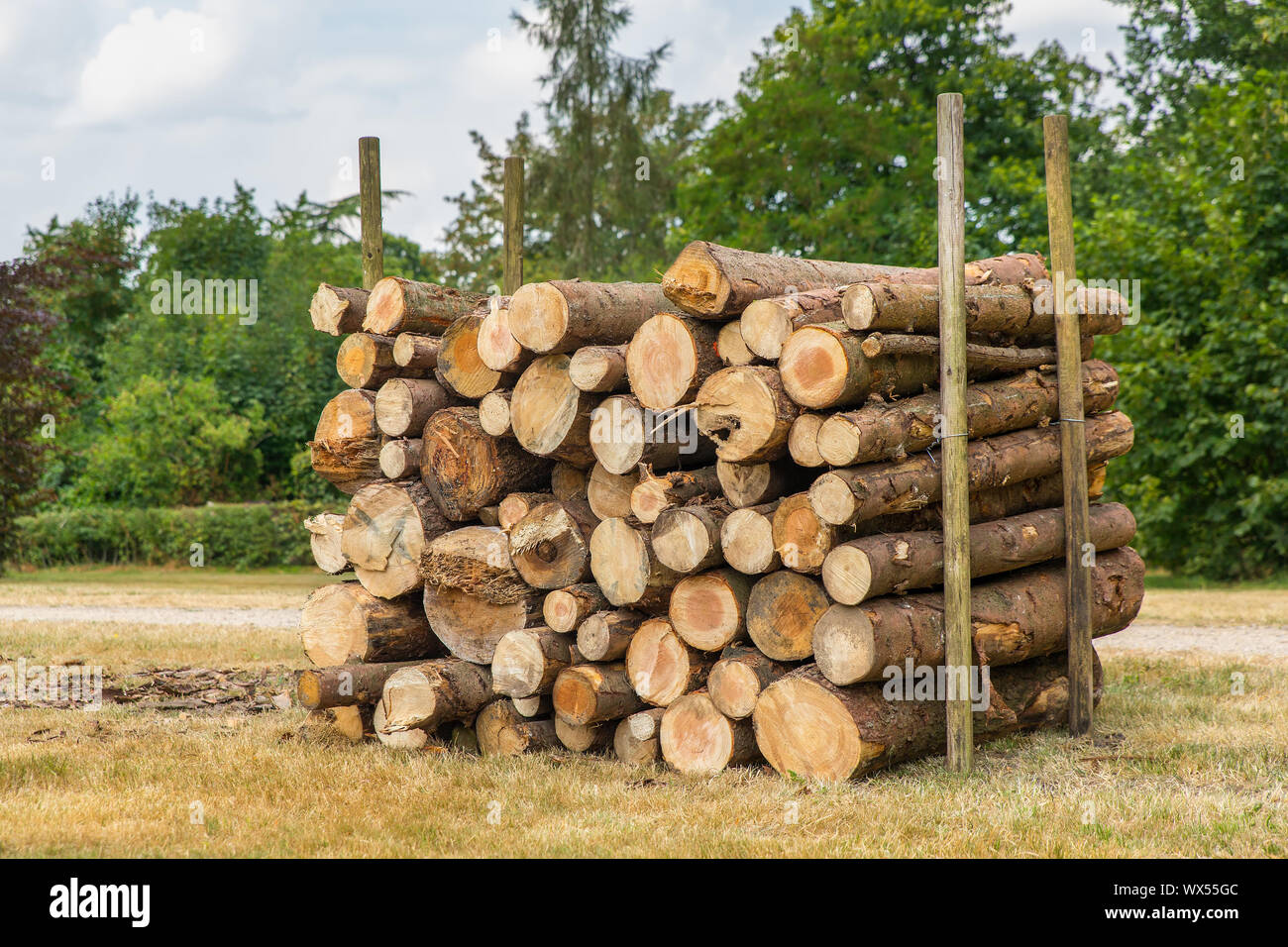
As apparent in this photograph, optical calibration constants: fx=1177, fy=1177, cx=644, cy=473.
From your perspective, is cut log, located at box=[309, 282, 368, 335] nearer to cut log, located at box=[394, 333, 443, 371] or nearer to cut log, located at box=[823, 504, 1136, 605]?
cut log, located at box=[394, 333, 443, 371]

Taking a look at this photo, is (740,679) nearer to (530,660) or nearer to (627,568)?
(627,568)

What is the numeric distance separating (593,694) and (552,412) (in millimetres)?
1447

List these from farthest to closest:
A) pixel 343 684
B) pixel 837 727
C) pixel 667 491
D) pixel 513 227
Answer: pixel 513 227 < pixel 343 684 < pixel 667 491 < pixel 837 727

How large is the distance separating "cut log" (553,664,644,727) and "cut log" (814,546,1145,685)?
1121mm

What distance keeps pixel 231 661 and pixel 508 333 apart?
450 cm

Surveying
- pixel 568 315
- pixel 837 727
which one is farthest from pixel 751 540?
pixel 568 315

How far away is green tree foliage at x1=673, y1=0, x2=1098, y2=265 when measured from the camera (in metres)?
21.3

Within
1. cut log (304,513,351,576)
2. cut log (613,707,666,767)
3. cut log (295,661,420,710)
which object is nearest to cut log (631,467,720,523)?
cut log (613,707,666,767)

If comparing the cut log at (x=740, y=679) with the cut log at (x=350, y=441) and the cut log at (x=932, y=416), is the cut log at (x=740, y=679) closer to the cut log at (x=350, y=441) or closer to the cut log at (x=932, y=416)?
the cut log at (x=932, y=416)

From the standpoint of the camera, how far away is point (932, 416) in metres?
5.62

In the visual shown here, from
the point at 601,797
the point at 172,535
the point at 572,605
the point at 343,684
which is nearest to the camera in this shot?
the point at 601,797

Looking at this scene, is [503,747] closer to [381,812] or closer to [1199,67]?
[381,812]

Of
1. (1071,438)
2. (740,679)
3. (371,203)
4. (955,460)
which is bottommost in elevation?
(740,679)
